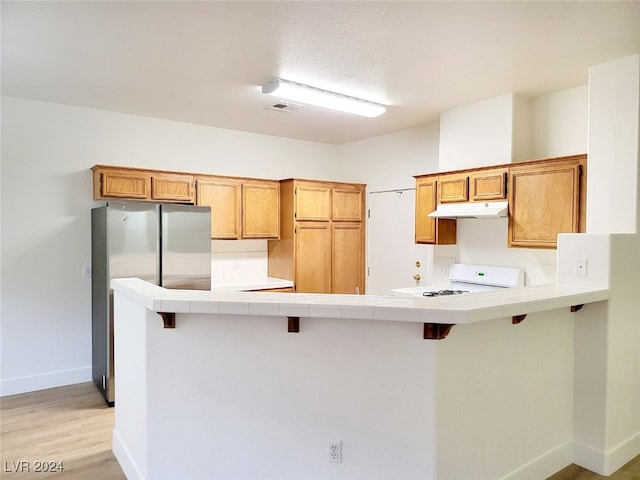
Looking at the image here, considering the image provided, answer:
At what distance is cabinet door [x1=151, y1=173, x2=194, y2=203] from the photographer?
14.5 ft

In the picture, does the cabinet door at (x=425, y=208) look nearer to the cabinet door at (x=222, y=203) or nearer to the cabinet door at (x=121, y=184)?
the cabinet door at (x=222, y=203)

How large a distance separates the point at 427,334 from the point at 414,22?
5.76 feet

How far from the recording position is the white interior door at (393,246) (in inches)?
196

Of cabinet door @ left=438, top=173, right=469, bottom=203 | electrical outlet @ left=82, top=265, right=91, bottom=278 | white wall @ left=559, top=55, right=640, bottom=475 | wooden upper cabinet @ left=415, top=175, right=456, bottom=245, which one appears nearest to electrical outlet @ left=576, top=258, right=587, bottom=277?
white wall @ left=559, top=55, right=640, bottom=475

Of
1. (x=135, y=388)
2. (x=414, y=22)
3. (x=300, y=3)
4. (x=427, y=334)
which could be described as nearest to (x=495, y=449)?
(x=427, y=334)

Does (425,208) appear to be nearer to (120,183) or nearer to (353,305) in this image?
(353,305)

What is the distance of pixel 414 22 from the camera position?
8.20 feet

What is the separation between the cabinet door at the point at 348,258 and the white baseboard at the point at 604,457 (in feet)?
10.1

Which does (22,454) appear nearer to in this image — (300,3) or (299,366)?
(299,366)

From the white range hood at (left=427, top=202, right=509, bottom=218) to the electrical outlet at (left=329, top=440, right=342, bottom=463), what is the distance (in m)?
2.39

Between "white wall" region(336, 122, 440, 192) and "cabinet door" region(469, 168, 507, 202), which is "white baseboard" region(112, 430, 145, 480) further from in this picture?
"white wall" region(336, 122, 440, 192)

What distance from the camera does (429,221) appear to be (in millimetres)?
4375

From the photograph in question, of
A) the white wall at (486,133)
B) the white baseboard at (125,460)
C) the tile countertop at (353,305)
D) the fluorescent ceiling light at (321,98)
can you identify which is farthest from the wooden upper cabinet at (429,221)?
the white baseboard at (125,460)

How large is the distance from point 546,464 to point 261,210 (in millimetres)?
3642
